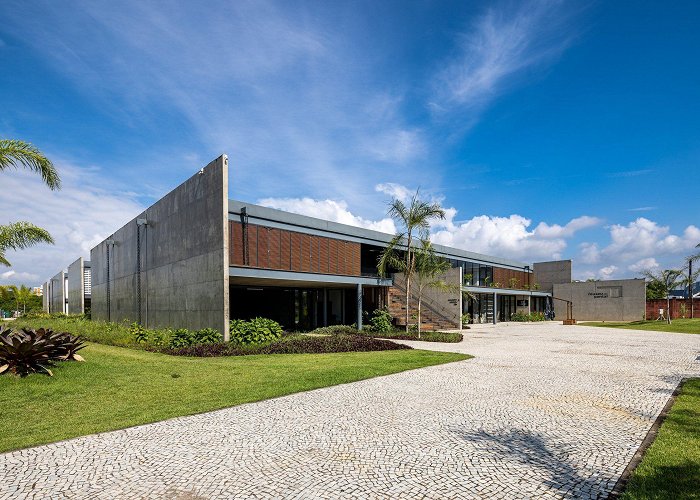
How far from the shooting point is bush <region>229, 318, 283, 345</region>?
15.7 meters

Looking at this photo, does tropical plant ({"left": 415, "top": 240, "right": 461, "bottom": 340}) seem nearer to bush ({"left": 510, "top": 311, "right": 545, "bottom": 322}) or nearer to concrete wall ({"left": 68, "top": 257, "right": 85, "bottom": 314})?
Answer: bush ({"left": 510, "top": 311, "right": 545, "bottom": 322})

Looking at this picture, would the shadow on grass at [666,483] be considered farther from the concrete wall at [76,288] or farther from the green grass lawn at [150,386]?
the concrete wall at [76,288]

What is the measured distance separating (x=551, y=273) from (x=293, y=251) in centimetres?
3666

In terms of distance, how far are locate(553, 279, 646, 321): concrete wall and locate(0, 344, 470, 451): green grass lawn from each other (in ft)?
109

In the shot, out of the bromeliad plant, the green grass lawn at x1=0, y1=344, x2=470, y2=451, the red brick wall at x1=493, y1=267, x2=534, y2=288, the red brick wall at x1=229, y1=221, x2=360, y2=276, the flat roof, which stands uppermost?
the flat roof

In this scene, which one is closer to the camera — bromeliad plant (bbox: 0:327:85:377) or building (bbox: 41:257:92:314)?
bromeliad plant (bbox: 0:327:85:377)

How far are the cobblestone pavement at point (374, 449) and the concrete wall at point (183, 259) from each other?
357 inches

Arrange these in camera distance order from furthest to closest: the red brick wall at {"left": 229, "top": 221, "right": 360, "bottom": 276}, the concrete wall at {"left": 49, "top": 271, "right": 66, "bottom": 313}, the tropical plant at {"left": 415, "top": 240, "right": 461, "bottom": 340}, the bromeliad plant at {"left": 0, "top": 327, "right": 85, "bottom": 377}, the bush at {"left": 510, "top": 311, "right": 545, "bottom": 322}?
1. the concrete wall at {"left": 49, "top": 271, "right": 66, "bottom": 313}
2. the bush at {"left": 510, "top": 311, "right": 545, "bottom": 322}
3. the tropical plant at {"left": 415, "top": 240, "right": 461, "bottom": 340}
4. the red brick wall at {"left": 229, "top": 221, "right": 360, "bottom": 276}
5. the bromeliad plant at {"left": 0, "top": 327, "right": 85, "bottom": 377}

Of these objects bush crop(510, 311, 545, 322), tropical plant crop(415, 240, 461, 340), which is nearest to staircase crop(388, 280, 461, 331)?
tropical plant crop(415, 240, 461, 340)

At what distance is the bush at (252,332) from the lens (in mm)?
15672

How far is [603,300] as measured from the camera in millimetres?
39469

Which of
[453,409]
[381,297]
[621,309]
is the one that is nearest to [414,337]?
[381,297]

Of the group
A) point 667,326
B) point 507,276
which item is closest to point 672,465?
point 667,326

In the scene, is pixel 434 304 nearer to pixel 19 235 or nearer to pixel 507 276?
pixel 507 276
